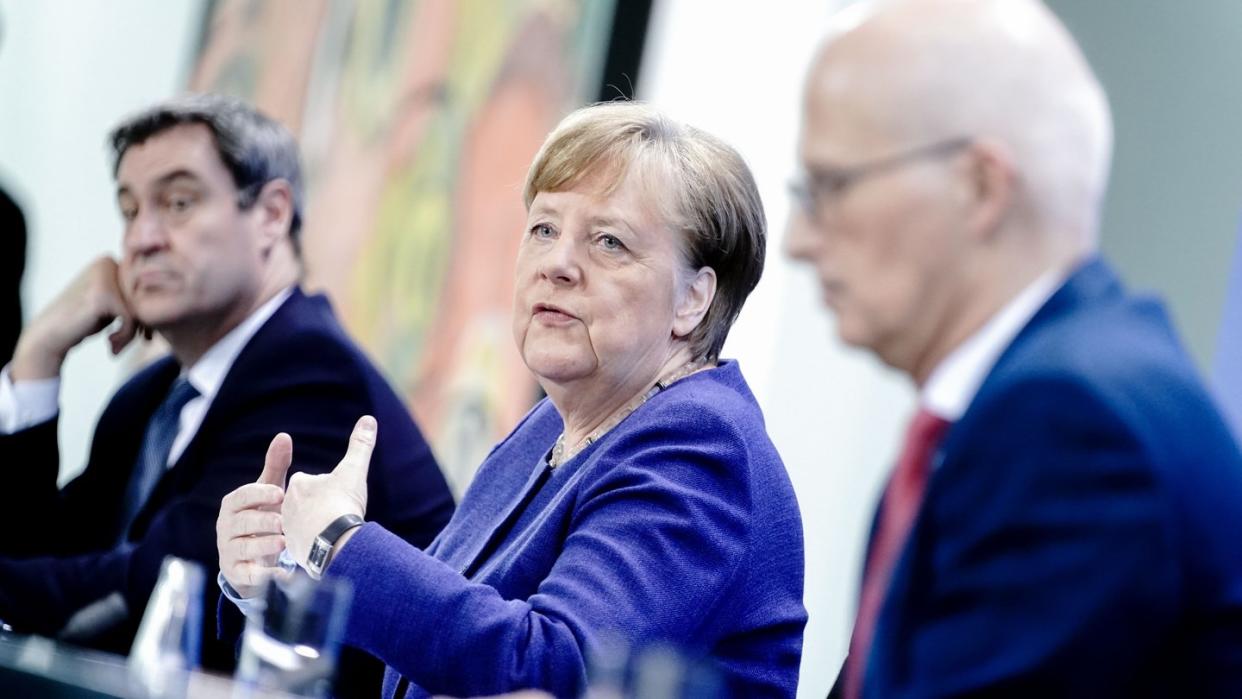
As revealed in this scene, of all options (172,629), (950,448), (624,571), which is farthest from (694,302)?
(950,448)

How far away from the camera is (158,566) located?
2688mm

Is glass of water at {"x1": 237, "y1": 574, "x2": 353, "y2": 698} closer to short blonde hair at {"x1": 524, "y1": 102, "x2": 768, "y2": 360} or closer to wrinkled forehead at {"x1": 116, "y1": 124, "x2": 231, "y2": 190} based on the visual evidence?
short blonde hair at {"x1": 524, "y1": 102, "x2": 768, "y2": 360}

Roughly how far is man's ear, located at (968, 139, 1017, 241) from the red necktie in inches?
6.6

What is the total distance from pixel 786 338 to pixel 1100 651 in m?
2.65

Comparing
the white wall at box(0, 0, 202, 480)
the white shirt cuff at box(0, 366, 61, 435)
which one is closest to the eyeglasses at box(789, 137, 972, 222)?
the white shirt cuff at box(0, 366, 61, 435)

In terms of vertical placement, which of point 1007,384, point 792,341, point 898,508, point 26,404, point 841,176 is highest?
point 841,176

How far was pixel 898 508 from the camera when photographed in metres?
1.42

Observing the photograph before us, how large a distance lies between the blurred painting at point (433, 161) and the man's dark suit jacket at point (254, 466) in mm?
1345

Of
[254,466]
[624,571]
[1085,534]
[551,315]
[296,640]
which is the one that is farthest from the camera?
[254,466]

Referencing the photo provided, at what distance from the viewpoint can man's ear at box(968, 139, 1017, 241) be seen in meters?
1.32

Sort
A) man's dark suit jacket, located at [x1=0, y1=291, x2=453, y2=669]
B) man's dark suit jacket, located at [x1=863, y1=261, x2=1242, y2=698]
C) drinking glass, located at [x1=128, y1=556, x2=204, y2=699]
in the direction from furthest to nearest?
man's dark suit jacket, located at [x1=0, y1=291, x2=453, y2=669] → drinking glass, located at [x1=128, y1=556, x2=204, y2=699] → man's dark suit jacket, located at [x1=863, y1=261, x2=1242, y2=698]

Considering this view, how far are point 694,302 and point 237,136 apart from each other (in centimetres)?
134

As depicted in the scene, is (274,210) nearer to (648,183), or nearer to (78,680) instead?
(648,183)

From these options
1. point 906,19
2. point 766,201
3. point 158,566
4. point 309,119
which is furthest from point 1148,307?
point 309,119
